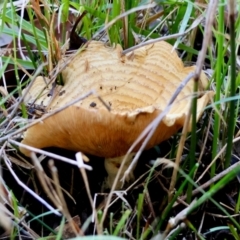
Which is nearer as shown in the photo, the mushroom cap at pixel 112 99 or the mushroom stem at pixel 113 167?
the mushroom cap at pixel 112 99

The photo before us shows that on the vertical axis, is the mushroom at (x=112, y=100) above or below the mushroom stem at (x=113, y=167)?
above

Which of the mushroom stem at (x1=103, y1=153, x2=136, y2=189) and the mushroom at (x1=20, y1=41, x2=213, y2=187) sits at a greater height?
the mushroom at (x1=20, y1=41, x2=213, y2=187)

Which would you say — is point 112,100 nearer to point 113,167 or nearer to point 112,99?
point 112,99

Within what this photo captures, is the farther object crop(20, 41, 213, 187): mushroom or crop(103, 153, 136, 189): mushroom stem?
crop(103, 153, 136, 189): mushroom stem

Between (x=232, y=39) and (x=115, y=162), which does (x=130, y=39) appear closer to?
(x=115, y=162)

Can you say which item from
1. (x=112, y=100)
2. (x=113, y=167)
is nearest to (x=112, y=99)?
(x=112, y=100)

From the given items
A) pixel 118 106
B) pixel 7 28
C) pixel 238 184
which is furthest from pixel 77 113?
pixel 7 28

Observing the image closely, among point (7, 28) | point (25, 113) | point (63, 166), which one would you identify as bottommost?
point (63, 166)

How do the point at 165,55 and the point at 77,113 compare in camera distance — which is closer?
the point at 77,113

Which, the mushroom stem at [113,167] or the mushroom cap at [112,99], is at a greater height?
the mushroom cap at [112,99]
